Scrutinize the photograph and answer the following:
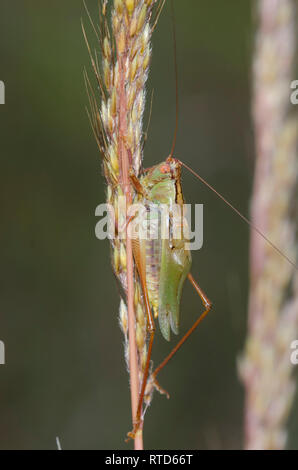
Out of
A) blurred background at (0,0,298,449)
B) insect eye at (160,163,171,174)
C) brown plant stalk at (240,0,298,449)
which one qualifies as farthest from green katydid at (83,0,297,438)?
blurred background at (0,0,298,449)

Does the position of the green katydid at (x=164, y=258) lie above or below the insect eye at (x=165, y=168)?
below

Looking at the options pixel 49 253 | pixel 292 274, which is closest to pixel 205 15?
pixel 49 253

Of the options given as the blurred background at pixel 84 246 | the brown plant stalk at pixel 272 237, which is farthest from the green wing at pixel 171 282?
the blurred background at pixel 84 246

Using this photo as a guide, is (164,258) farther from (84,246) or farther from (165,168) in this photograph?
(84,246)

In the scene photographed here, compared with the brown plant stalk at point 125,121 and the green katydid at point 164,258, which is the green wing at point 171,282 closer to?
the green katydid at point 164,258

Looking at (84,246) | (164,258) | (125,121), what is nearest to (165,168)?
(164,258)

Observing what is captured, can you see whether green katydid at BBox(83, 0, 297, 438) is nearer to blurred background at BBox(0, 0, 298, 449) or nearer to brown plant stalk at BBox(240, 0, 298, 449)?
brown plant stalk at BBox(240, 0, 298, 449)

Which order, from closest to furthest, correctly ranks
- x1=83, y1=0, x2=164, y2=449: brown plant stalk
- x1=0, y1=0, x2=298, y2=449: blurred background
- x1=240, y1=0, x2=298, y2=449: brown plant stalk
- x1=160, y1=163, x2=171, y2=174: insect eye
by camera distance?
x1=83, y1=0, x2=164, y2=449: brown plant stalk < x1=240, y1=0, x2=298, y2=449: brown plant stalk < x1=160, y1=163, x2=171, y2=174: insect eye < x1=0, y1=0, x2=298, y2=449: blurred background

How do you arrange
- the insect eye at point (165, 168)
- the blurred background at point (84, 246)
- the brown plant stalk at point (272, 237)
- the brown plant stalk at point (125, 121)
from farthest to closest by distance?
1. the blurred background at point (84, 246)
2. the insect eye at point (165, 168)
3. the brown plant stalk at point (272, 237)
4. the brown plant stalk at point (125, 121)

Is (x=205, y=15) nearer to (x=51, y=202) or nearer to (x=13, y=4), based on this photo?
(x=13, y=4)
